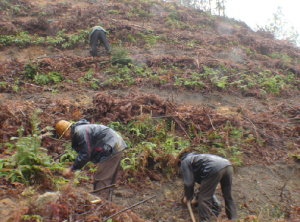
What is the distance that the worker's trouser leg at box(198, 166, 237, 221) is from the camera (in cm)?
391

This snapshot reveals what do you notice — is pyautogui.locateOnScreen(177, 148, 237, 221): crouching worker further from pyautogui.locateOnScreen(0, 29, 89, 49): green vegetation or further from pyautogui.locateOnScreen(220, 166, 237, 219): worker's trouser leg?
pyautogui.locateOnScreen(0, 29, 89, 49): green vegetation

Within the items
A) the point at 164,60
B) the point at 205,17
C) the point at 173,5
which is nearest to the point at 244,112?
the point at 164,60

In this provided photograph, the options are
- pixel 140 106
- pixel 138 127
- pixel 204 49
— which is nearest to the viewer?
pixel 138 127

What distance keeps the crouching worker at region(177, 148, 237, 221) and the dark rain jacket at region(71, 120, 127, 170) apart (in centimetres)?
141

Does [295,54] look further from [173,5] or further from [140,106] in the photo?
[140,106]

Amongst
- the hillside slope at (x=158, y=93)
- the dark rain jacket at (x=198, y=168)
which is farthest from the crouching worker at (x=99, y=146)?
the dark rain jacket at (x=198, y=168)

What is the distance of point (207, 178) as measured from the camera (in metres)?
3.96

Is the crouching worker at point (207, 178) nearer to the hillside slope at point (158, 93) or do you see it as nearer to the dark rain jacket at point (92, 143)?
the hillside slope at point (158, 93)

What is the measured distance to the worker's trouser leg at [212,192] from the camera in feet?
12.8

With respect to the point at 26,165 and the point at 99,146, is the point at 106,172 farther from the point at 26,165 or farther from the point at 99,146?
the point at 26,165

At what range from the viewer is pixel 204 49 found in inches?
546

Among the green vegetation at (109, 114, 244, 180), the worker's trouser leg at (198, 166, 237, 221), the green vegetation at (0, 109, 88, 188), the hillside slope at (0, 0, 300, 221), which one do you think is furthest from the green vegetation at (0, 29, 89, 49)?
the worker's trouser leg at (198, 166, 237, 221)

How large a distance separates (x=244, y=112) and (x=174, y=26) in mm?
10648

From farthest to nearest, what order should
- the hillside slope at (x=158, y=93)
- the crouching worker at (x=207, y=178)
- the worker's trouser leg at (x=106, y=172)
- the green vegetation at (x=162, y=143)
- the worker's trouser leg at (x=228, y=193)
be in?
the green vegetation at (x=162, y=143), the hillside slope at (x=158, y=93), the worker's trouser leg at (x=106, y=172), the worker's trouser leg at (x=228, y=193), the crouching worker at (x=207, y=178)
